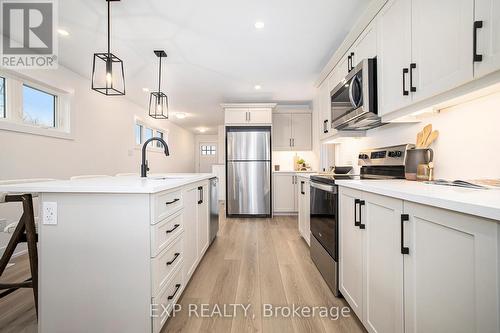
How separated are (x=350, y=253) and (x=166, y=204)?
1.25m

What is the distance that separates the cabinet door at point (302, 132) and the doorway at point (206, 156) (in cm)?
564

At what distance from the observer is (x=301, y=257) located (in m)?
2.58

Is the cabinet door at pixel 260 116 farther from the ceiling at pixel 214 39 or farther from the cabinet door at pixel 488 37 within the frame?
the cabinet door at pixel 488 37

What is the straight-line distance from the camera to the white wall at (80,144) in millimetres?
2562

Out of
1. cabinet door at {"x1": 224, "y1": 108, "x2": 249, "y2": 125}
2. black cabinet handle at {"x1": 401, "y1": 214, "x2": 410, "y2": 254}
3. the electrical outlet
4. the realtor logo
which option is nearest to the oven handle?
black cabinet handle at {"x1": 401, "y1": 214, "x2": 410, "y2": 254}

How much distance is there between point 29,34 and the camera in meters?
2.46

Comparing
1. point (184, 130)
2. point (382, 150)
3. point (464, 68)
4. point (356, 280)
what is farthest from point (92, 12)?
point (184, 130)

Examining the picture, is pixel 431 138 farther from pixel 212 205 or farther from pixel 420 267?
pixel 212 205

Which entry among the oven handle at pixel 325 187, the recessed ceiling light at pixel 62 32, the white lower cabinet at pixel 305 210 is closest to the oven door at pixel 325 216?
the oven handle at pixel 325 187

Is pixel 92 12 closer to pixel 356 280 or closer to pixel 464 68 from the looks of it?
pixel 464 68

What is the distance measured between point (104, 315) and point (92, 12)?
2.47 metres

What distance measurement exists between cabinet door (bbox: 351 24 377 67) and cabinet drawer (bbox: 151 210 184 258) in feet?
6.50

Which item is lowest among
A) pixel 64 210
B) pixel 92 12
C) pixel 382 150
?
pixel 64 210

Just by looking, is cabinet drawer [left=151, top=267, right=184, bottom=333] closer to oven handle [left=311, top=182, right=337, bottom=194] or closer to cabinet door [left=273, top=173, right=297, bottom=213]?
oven handle [left=311, top=182, right=337, bottom=194]
